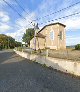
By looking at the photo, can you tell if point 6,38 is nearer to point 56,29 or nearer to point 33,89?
point 56,29

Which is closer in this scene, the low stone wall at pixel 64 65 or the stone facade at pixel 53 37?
the low stone wall at pixel 64 65

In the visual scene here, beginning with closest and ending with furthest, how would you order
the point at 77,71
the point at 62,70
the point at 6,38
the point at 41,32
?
the point at 77,71
the point at 62,70
the point at 41,32
the point at 6,38

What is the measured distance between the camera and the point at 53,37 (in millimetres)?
49125

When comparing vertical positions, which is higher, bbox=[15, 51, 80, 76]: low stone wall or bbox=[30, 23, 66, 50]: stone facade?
bbox=[30, 23, 66, 50]: stone facade

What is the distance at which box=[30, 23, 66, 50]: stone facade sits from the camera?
48.2 m

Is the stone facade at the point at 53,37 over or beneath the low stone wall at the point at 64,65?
over

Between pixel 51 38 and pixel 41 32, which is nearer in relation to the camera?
pixel 51 38

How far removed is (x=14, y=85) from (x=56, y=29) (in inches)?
1586

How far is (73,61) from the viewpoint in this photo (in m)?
13.3

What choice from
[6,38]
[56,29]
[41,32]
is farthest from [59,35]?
[6,38]

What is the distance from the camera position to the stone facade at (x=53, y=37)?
4822 cm

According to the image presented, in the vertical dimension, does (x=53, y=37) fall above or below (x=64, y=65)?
above

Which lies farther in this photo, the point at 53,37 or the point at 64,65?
the point at 53,37

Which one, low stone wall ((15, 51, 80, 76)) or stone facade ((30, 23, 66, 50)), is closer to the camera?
low stone wall ((15, 51, 80, 76))
